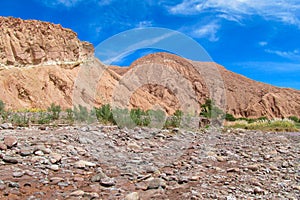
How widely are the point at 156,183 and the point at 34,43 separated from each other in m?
30.8

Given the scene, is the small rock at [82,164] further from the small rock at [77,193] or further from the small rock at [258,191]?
the small rock at [258,191]

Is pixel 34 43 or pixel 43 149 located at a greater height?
pixel 34 43

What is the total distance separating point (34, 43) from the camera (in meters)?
33.1

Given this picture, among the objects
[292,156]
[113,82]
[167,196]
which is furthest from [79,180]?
[113,82]

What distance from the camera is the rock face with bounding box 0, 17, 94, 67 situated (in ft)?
104

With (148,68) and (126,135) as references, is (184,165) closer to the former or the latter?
(126,135)

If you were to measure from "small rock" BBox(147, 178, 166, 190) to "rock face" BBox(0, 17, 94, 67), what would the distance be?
28.7 metres

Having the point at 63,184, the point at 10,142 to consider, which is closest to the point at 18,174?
the point at 63,184

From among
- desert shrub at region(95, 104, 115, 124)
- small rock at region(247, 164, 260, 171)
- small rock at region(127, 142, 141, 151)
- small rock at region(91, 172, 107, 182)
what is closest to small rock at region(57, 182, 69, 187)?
small rock at region(91, 172, 107, 182)

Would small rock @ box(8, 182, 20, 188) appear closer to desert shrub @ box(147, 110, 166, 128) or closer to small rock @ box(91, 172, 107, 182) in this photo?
small rock @ box(91, 172, 107, 182)

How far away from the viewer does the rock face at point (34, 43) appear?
104 ft

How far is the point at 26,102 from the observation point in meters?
28.7

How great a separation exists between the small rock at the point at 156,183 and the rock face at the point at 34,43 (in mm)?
28737

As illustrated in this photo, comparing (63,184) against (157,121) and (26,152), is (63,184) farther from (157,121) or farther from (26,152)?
(157,121)
